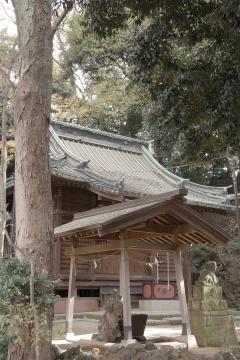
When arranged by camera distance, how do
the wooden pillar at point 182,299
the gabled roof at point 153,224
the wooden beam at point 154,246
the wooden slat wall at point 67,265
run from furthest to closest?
1. the wooden slat wall at point 67,265
2. the wooden beam at point 154,246
3. the wooden pillar at point 182,299
4. the gabled roof at point 153,224

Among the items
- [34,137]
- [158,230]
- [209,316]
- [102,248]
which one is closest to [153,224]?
[158,230]

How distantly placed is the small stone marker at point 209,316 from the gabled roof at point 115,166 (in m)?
6.85

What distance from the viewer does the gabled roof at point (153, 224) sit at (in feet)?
28.3

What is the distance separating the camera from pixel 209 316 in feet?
30.1

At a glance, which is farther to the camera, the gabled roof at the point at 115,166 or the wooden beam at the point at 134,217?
the gabled roof at the point at 115,166

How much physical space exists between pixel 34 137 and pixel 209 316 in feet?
18.1

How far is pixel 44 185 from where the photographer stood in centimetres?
561

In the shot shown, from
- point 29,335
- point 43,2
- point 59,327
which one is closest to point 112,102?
point 59,327

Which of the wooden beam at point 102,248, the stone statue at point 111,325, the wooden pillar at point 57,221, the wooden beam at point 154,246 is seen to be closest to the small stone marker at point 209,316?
the wooden beam at point 154,246

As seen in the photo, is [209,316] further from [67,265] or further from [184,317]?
[67,265]

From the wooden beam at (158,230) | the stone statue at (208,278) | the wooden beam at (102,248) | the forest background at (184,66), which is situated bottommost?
the stone statue at (208,278)

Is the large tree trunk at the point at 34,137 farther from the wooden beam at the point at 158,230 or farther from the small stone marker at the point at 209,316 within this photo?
the small stone marker at the point at 209,316

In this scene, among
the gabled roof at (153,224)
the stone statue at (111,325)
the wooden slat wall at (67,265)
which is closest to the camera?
the gabled roof at (153,224)

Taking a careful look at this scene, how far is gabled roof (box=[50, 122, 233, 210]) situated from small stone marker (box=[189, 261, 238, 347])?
685cm
